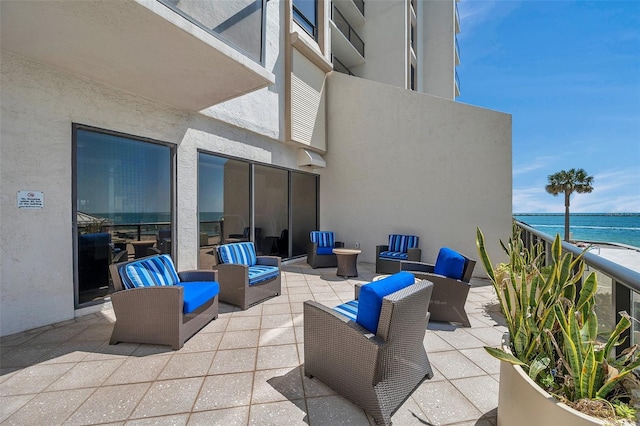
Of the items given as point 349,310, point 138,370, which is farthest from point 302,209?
point 138,370

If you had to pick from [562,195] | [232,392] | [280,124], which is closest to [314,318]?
[232,392]

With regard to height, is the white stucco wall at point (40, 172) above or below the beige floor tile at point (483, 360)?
above

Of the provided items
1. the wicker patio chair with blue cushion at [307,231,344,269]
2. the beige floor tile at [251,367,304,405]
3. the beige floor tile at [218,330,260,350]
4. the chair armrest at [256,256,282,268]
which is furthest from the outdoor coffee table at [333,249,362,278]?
the beige floor tile at [251,367,304,405]

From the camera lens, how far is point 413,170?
6598 mm

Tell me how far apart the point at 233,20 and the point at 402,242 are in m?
5.54

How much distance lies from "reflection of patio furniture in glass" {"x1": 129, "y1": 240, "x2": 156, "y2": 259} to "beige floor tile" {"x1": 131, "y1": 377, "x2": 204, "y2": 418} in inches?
105

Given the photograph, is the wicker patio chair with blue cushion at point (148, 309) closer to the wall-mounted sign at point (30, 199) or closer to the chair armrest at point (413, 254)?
the wall-mounted sign at point (30, 199)

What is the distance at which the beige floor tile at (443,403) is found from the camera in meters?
1.87

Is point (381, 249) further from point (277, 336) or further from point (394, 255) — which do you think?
point (277, 336)

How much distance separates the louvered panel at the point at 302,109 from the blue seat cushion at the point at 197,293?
4.41 meters

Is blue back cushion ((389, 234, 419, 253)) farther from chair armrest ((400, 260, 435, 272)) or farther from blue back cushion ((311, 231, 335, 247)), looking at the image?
chair armrest ((400, 260, 435, 272))

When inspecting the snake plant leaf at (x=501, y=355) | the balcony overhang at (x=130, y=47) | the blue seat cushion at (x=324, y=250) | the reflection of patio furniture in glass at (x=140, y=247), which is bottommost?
the blue seat cushion at (x=324, y=250)

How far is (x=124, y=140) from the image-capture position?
4.07m

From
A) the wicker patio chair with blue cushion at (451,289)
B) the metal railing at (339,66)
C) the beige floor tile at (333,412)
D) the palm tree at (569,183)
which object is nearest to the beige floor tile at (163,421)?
the beige floor tile at (333,412)
